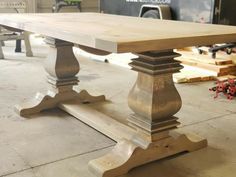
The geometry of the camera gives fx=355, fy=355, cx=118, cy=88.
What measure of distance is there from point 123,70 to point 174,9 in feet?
3.46

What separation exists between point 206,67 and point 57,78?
5.95ft

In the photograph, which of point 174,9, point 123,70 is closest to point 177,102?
point 123,70

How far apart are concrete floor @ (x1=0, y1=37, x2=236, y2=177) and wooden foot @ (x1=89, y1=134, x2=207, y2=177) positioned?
0.14 feet

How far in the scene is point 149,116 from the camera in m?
1.73

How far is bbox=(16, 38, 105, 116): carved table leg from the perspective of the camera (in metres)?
2.51

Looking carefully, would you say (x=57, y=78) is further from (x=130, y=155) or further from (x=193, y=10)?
(x=193, y=10)

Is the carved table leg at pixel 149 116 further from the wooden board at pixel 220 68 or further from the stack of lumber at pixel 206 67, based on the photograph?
the wooden board at pixel 220 68

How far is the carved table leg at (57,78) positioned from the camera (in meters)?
2.51

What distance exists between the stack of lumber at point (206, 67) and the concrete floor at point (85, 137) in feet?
0.45

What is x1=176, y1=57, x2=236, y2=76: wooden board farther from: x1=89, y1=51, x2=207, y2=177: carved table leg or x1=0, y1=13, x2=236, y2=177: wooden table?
x1=89, y1=51, x2=207, y2=177: carved table leg

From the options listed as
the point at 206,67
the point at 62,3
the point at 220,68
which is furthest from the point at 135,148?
the point at 62,3

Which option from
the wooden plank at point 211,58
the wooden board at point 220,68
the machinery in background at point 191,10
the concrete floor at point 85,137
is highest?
the machinery in background at point 191,10

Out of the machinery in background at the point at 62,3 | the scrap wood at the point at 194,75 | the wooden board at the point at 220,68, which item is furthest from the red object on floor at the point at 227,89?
the machinery in background at the point at 62,3

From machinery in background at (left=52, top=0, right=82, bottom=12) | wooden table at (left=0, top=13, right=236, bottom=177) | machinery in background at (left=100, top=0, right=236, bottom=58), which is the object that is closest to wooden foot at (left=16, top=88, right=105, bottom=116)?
wooden table at (left=0, top=13, right=236, bottom=177)
